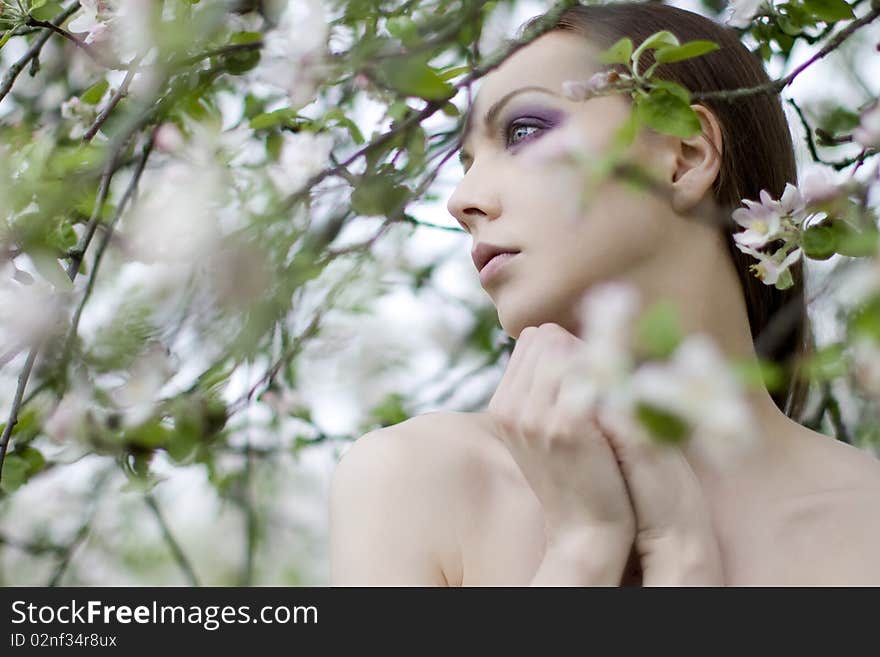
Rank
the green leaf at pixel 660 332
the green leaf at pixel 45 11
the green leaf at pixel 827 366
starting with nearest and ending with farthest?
1. the green leaf at pixel 660 332
2. the green leaf at pixel 827 366
3. the green leaf at pixel 45 11

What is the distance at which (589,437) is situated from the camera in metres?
0.91

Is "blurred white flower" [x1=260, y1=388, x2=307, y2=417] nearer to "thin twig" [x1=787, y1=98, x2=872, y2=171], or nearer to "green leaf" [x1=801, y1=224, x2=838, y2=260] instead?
"thin twig" [x1=787, y1=98, x2=872, y2=171]

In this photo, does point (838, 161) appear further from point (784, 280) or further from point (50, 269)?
point (50, 269)

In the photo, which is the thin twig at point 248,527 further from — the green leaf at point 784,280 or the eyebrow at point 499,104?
the green leaf at point 784,280

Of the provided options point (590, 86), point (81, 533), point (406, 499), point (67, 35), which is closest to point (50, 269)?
point (67, 35)

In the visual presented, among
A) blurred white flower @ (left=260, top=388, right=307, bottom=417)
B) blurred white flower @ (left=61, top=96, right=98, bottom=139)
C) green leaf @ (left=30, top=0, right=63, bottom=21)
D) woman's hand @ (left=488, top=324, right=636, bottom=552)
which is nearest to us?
woman's hand @ (left=488, top=324, right=636, bottom=552)

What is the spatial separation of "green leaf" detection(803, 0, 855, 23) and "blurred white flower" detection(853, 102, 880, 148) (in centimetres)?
10

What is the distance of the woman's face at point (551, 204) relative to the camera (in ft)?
3.36

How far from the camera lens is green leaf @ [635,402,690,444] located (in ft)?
1.69

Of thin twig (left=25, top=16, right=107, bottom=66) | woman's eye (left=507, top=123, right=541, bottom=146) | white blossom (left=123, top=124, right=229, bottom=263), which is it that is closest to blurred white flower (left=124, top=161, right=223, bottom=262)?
white blossom (left=123, top=124, right=229, bottom=263)

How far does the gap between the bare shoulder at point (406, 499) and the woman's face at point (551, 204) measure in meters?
0.14

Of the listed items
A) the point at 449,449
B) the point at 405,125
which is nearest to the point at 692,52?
the point at 405,125

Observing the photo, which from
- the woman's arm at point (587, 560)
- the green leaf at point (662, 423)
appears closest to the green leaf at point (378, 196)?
the woman's arm at point (587, 560)

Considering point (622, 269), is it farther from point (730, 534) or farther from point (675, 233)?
point (730, 534)
